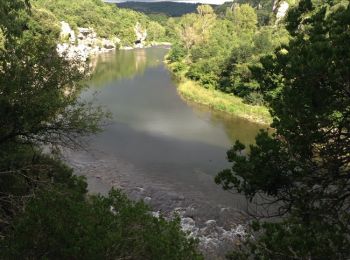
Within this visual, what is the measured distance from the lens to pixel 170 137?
130ft

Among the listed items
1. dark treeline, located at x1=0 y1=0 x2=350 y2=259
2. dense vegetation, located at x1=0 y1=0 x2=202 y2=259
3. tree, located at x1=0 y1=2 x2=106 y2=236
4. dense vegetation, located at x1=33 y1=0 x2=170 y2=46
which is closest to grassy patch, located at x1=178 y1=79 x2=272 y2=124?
dense vegetation, located at x1=0 y1=0 x2=202 y2=259

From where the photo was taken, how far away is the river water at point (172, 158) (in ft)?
78.9

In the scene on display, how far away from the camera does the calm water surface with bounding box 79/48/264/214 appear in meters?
29.8

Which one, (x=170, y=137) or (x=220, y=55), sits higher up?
(x=220, y=55)

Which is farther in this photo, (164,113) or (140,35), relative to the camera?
(140,35)

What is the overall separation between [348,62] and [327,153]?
7.33 ft

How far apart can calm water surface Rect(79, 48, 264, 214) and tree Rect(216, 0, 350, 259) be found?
47.8 feet

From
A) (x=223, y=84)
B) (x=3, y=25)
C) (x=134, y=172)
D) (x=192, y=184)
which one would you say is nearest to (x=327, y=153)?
(x=3, y=25)

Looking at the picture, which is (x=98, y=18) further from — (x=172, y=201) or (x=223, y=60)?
(x=172, y=201)

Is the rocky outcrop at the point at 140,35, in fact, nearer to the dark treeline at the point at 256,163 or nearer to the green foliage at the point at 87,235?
the dark treeline at the point at 256,163

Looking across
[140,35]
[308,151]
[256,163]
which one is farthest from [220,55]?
[140,35]

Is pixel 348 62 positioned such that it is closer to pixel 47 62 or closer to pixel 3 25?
pixel 3 25

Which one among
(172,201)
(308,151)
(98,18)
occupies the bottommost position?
(98,18)

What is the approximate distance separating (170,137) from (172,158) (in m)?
5.98
